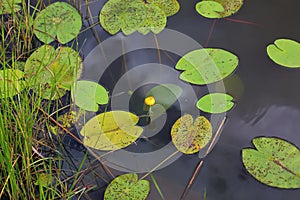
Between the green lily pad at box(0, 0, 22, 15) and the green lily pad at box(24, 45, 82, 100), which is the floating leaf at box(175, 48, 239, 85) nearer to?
the green lily pad at box(24, 45, 82, 100)

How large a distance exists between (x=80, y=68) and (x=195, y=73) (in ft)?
1.21

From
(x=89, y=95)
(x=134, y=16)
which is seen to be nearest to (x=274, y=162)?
(x=89, y=95)

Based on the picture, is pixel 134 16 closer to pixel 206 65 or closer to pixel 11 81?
pixel 206 65

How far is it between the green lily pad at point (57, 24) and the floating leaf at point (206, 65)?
1.26 feet

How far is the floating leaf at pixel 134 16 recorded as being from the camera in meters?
1.44

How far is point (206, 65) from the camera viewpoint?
1312 mm

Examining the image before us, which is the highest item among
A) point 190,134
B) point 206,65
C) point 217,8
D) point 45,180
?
point 217,8

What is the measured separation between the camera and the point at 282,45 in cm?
135

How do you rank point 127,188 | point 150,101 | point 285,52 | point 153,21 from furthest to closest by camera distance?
point 153,21 → point 285,52 → point 150,101 → point 127,188

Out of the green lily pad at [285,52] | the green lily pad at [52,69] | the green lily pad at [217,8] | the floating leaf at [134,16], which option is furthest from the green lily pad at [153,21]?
the green lily pad at [285,52]

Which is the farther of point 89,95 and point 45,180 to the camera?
point 89,95

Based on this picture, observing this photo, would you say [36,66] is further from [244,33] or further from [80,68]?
[244,33]

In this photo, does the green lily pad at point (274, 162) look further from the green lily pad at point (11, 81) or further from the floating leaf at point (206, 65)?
the green lily pad at point (11, 81)

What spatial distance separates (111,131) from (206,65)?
0.37 metres
